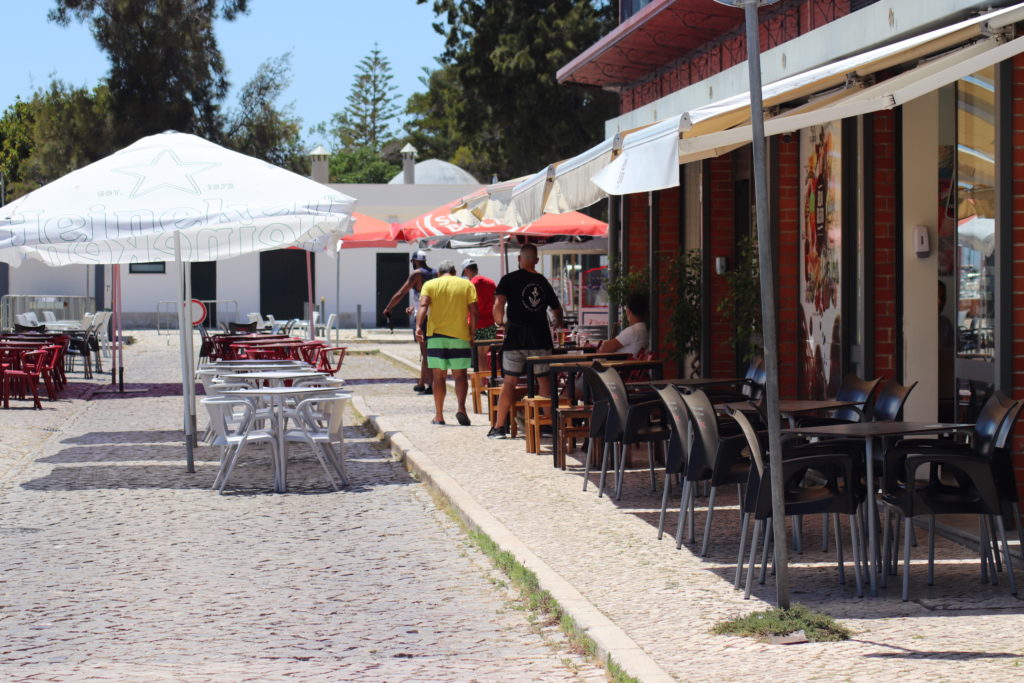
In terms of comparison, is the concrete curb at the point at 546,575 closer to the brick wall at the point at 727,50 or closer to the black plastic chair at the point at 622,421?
the black plastic chair at the point at 622,421

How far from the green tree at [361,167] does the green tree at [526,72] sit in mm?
42805

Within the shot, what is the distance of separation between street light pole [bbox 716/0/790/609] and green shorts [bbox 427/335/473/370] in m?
8.63

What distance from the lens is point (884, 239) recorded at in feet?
33.8

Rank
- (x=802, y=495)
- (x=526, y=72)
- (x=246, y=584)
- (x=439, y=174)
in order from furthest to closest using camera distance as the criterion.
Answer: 1. (x=439, y=174)
2. (x=526, y=72)
3. (x=246, y=584)
4. (x=802, y=495)

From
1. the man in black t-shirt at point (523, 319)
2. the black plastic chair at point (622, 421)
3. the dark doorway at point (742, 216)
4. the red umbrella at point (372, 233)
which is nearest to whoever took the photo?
the black plastic chair at point (622, 421)

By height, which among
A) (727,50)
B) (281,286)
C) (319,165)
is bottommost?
(281,286)

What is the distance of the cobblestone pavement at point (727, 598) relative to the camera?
5.33 m

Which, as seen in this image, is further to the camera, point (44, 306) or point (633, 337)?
point (44, 306)

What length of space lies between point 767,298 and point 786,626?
4.49 feet

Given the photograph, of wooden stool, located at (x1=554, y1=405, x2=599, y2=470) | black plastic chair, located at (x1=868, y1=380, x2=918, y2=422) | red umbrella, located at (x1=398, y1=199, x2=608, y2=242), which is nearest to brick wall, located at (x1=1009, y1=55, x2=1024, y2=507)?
black plastic chair, located at (x1=868, y1=380, x2=918, y2=422)

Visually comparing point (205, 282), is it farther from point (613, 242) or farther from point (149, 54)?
point (613, 242)

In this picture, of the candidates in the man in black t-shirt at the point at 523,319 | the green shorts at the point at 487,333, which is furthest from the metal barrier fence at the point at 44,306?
the man in black t-shirt at the point at 523,319

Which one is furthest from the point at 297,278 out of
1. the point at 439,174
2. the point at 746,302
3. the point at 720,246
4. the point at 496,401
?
the point at 746,302

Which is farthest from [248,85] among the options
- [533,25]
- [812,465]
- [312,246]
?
[812,465]
